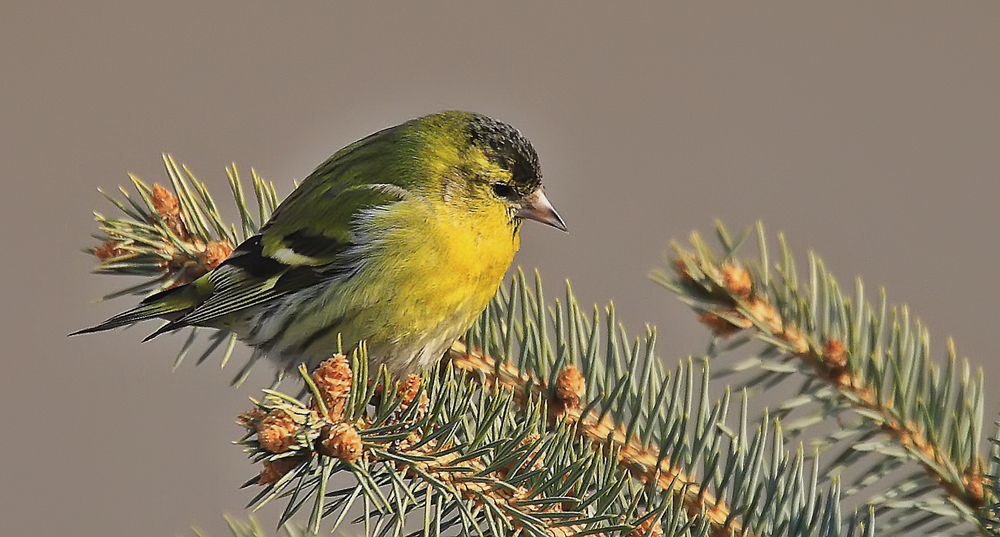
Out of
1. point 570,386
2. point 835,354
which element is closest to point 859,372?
point 835,354

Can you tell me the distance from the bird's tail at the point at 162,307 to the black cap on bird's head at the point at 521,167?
37cm

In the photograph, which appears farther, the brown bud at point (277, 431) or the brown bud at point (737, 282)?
the brown bud at point (737, 282)

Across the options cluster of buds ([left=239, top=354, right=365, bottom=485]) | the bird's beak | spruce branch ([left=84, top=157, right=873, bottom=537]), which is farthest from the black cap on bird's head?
cluster of buds ([left=239, top=354, right=365, bottom=485])

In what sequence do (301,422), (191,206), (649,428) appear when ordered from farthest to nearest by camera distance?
1. (191,206)
2. (649,428)
3. (301,422)

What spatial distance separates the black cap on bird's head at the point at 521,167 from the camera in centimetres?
108

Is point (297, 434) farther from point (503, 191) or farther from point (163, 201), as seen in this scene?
point (503, 191)

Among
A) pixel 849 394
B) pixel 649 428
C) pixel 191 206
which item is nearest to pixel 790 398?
pixel 849 394

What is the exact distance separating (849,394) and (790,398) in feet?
0.14

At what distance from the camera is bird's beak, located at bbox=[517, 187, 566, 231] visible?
3.52 ft

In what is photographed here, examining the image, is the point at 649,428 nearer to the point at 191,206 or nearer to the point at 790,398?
the point at 790,398

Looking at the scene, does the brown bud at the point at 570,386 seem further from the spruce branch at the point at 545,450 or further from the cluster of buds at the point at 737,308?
the cluster of buds at the point at 737,308

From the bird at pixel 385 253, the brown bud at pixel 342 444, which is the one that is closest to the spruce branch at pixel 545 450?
the brown bud at pixel 342 444

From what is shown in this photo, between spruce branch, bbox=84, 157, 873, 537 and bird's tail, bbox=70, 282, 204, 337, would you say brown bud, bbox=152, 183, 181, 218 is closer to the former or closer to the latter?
bird's tail, bbox=70, 282, 204, 337

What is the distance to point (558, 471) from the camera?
0.58 m
